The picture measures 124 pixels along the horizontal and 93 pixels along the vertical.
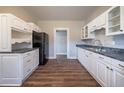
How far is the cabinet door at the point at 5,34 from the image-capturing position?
10.2ft

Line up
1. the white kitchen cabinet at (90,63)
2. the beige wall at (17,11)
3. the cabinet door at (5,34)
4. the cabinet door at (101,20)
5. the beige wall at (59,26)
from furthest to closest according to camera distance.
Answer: the beige wall at (59,26) → the beige wall at (17,11) → the white kitchen cabinet at (90,63) → the cabinet door at (101,20) → the cabinet door at (5,34)

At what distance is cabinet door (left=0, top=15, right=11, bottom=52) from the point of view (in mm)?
3102

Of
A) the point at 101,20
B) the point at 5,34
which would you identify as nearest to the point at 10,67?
the point at 5,34

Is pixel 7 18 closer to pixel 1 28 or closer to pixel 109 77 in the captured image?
pixel 1 28

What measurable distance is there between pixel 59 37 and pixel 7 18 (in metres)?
8.45

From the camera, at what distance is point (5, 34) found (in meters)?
3.13

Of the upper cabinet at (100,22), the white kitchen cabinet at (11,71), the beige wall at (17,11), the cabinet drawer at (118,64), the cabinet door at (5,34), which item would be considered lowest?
the white kitchen cabinet at (11,71)

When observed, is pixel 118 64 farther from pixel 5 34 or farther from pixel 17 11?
pixel 17 11

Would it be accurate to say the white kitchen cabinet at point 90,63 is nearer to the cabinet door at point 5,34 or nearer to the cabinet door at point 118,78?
the cabinet door at point 118,78

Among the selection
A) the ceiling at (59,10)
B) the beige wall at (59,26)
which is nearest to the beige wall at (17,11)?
the ceiling at (59,10)

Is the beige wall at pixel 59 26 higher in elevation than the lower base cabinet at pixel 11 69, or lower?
higher

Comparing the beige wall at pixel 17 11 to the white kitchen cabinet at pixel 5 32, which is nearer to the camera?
the white kitchen cabinet at pixel 5 32
